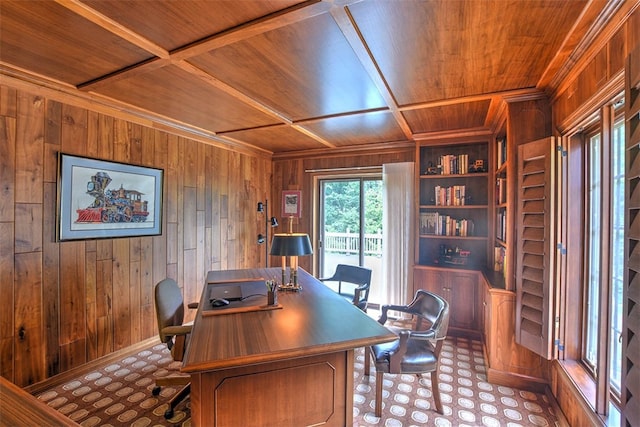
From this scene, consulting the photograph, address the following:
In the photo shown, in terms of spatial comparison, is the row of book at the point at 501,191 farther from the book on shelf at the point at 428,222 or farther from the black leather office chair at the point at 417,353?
the black leather office chair at the point at 417,353

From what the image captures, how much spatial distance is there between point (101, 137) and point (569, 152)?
3.68 metres

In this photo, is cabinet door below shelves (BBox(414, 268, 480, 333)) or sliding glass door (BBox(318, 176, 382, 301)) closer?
cabinet door below shelves (BBox(414, 268, 480, 333))

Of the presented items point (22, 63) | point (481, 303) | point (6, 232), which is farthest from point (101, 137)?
point (481, 303)

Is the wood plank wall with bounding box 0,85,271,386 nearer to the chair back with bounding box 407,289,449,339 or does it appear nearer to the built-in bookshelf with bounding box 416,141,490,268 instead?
the chair back with bounding box 407,289,449,339

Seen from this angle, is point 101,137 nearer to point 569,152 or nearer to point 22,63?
point 22,63

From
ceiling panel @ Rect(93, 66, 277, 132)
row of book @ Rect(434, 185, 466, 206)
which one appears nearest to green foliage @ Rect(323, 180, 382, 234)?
row of book @ Rect(434, 185, 466, 206)

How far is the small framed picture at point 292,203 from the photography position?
4727 mm

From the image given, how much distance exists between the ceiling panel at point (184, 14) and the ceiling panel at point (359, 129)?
164 cm

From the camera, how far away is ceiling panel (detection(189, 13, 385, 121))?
162cm

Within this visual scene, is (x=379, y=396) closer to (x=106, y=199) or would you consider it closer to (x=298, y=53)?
(x=298, y=53)

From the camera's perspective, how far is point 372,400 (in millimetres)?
2279

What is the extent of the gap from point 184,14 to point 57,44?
91 centimetres

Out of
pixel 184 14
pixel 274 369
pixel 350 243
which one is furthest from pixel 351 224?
pixel 184 14

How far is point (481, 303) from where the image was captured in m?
3.32
